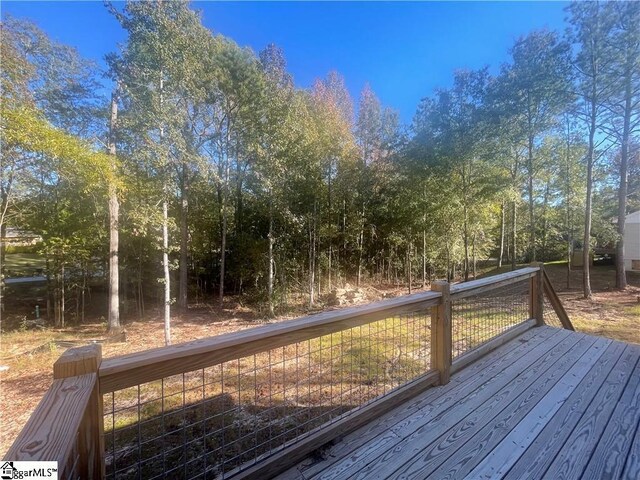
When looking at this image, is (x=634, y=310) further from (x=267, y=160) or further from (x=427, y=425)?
(x=267, y=160)

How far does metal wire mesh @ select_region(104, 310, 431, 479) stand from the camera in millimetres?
2148

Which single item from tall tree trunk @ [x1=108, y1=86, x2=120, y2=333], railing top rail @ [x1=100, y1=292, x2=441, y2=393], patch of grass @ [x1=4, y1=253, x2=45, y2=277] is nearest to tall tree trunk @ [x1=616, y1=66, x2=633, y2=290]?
railing top rail @ [x1=100, y1=292, x2=441, y2=393]

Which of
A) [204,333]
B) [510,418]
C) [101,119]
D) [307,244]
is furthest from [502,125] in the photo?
Answer: [101,119]

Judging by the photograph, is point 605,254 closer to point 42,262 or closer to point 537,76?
point 537,76

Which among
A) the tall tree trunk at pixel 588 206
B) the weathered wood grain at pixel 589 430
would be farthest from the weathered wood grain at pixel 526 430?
the tall tree trunk at pixel 588 206

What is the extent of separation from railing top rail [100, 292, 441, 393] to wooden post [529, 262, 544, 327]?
2.76 m

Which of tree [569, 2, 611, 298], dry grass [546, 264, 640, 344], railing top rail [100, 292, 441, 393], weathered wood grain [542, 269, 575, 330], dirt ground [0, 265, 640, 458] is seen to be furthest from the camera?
tree [569, 2, 611, 298]

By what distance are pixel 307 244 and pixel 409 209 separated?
395 centimetres

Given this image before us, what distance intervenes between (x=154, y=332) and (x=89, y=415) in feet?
27.5

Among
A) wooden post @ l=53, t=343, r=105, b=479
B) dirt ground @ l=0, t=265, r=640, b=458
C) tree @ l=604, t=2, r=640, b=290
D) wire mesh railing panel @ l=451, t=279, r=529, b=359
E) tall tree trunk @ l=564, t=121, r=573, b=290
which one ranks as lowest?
dirt ground @ l=0, t=265, r=640, b=458

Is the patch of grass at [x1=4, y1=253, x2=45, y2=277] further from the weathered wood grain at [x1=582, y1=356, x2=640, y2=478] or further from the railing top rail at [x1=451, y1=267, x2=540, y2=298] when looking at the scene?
the weathered wood grain at [x1=582, y1=356, x2=640, y2=478]

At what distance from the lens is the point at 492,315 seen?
452 centimetres

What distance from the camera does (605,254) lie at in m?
14.2

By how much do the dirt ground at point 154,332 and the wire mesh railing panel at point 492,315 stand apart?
1.66 metres
